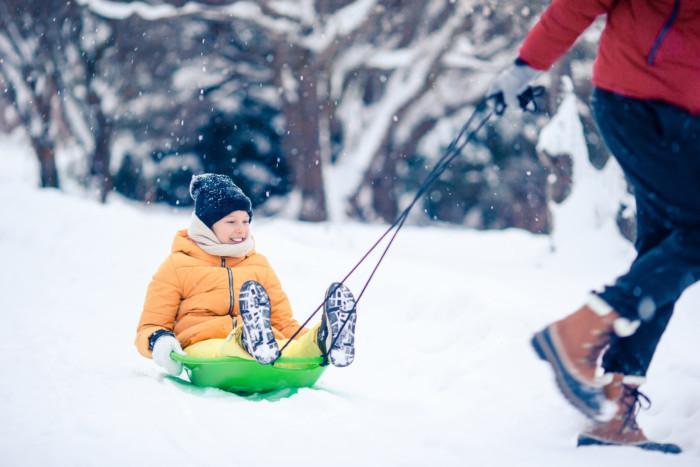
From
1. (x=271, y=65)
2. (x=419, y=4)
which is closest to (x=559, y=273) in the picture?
(x=419, y=4)

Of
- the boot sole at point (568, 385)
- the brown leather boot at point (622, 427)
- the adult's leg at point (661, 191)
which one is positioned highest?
the adult's leg at point (661, 191)

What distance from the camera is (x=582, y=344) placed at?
2055 millimetres

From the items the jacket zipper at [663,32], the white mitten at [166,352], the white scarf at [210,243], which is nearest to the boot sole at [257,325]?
the white mitten at [166,352]

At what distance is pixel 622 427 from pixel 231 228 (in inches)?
68.8

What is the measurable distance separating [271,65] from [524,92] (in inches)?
390

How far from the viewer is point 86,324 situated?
4.39m

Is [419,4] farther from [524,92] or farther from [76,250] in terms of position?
[524,92]

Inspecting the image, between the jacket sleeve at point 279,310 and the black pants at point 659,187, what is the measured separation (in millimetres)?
1514

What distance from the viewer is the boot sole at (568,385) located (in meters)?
2.06

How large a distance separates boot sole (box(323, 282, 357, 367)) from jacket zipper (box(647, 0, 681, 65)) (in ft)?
A: 4.19

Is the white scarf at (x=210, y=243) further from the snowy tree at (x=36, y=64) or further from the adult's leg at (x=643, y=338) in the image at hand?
the snowy tree at (x=36, y=64)

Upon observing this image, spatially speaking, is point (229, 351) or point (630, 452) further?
point (229, 351)

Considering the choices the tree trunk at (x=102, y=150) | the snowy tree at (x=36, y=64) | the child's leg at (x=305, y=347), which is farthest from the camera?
the tree trunk at (x=102, y=150)

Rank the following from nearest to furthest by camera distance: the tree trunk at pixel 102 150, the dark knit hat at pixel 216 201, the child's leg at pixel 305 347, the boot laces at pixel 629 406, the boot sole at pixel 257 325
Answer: the boot laces at pixel 629 406 < the boot sole at pixel 257 325 < the child's leg at pixel 305 347 < the dark knit hat at pixel 216 201 < the tree trunk at pixel 102 150
